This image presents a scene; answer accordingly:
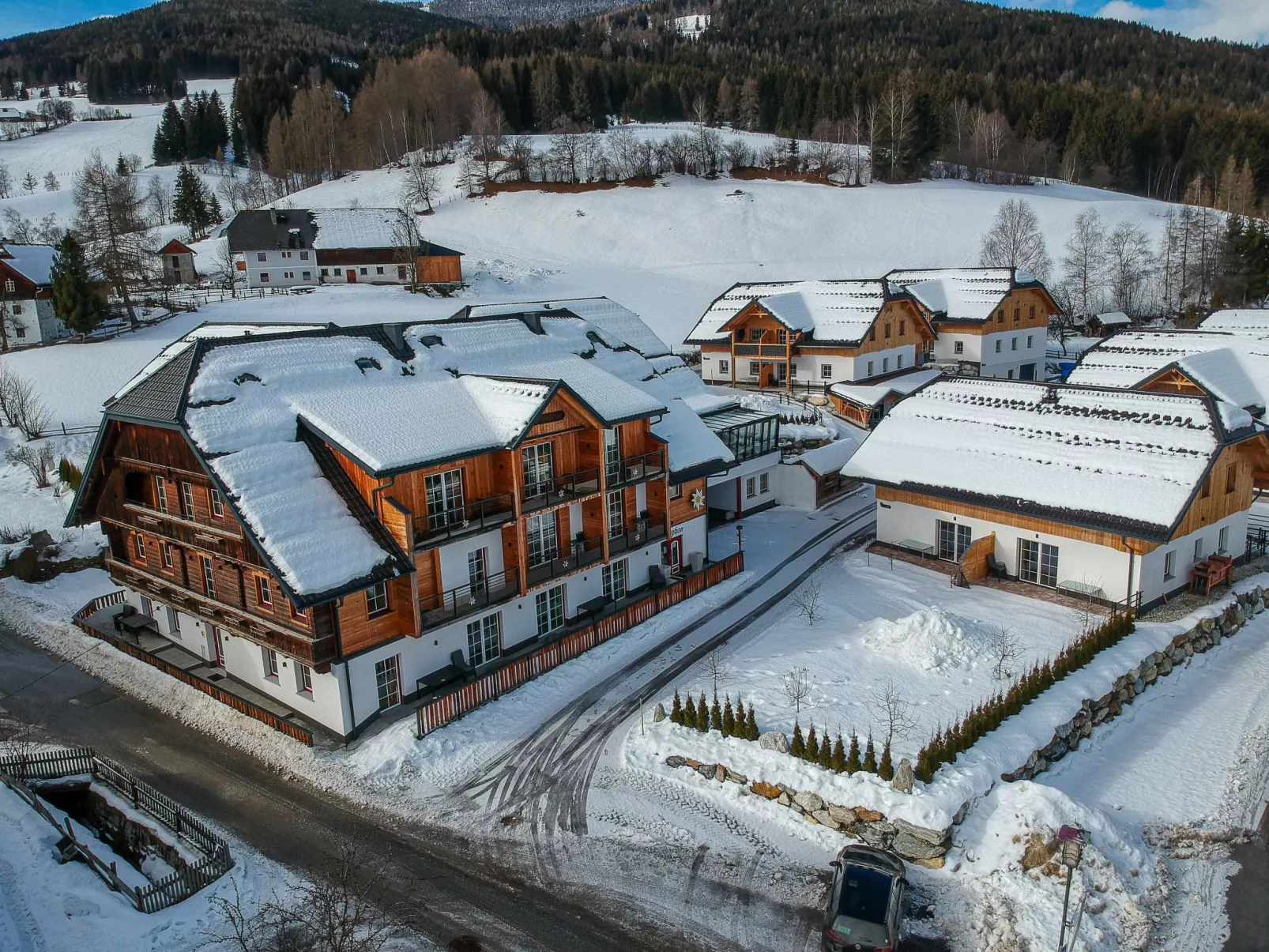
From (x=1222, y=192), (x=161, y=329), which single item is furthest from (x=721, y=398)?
(x=1222, y=192)

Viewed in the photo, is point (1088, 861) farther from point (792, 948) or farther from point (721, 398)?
point (721, 398)

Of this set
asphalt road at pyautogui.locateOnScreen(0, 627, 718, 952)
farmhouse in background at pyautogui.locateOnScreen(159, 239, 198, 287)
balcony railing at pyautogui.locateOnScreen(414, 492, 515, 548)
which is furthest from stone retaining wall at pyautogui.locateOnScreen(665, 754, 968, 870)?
farmhouse in background at pyautogui.locateOnScreen(159, 239, 198, 287)

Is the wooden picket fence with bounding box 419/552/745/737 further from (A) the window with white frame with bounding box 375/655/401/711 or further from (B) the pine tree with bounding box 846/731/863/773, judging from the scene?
(B) the pine tree with bounding box 846/731/863/773

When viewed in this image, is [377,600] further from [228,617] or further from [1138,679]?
[1138,679]

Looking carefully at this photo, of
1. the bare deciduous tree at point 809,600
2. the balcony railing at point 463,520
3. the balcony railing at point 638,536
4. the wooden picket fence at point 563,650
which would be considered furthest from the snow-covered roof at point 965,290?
the balcony railing at point 463,520

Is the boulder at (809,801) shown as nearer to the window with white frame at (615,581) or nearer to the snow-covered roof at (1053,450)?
the window with white frame at (615,581)

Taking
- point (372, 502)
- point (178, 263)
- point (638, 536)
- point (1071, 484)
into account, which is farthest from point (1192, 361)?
point (178, 263)
